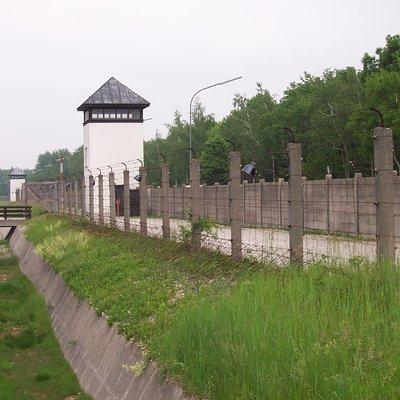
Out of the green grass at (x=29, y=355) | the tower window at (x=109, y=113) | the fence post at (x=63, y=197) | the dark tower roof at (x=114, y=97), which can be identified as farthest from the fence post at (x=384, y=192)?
the tower window at (x=109, y=113)

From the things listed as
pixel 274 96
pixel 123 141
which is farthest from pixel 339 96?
pixel 274 96

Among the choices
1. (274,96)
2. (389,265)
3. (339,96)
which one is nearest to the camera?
(389,265)

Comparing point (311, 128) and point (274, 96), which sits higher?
point (274, 96)

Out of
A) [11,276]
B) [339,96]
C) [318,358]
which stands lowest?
[11,276]

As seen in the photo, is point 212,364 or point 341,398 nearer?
point 341,398

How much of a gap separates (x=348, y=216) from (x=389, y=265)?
1715cm

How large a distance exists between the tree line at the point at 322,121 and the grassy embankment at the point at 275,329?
36.0 m

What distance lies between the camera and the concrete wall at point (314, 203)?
23.2m

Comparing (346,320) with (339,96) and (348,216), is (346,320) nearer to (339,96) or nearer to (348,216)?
(348,216)

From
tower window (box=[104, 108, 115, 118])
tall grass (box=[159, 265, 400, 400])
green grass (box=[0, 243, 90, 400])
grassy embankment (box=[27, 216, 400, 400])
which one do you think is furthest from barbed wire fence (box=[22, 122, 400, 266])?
tower window (box=[104, 108, 115, 118])

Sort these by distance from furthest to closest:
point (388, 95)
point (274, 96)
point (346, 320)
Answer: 1. point (274, 96)
2. point (388, 95)
3. point (346, 320)

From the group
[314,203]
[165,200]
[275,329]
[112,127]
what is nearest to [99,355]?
[275,329]

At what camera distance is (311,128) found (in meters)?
72.2

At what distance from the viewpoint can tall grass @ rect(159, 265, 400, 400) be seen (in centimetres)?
530
